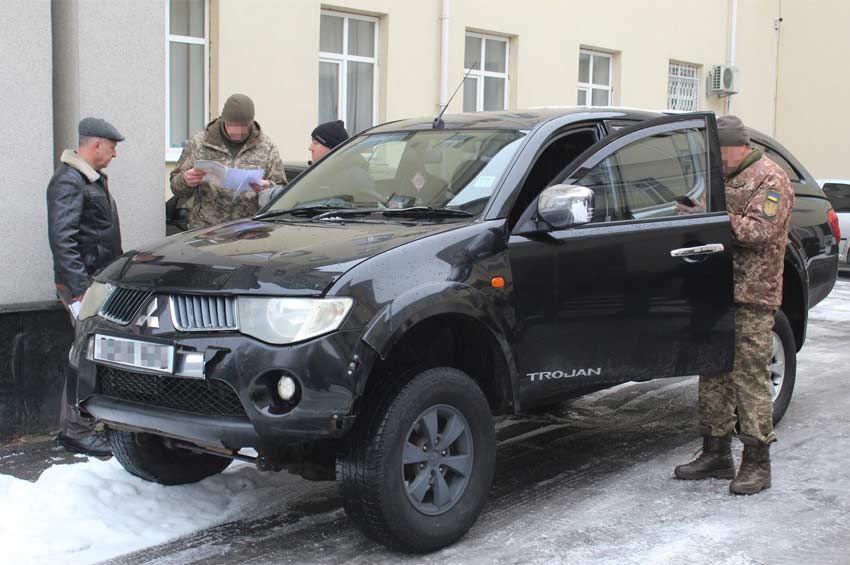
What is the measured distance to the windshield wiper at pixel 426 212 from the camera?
4621 mm

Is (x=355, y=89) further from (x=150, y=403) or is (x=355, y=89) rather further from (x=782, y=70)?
(x=782, y=70)

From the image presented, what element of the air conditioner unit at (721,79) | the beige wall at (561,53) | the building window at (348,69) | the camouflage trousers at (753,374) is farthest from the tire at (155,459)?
the air conditioner unit at (721,79)

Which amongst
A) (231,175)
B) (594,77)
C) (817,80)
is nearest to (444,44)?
(594,77)

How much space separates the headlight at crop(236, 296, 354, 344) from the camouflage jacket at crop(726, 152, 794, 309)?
231cm

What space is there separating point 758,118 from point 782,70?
1242 mm

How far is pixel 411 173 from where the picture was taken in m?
5.13

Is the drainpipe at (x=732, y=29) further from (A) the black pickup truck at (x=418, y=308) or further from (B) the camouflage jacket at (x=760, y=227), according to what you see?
(B) the camouflage jacket at (x=760, y=227)

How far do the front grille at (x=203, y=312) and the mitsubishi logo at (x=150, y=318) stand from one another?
3.7 inches

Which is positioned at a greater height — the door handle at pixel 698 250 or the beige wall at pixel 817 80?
the beige wall at pixel 817 80

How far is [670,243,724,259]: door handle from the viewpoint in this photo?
507 cm

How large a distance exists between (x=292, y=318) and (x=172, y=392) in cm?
62

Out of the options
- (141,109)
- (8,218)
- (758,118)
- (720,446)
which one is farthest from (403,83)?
(758,118)

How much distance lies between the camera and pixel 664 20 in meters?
17.6

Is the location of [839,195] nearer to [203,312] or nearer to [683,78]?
[683,78]
